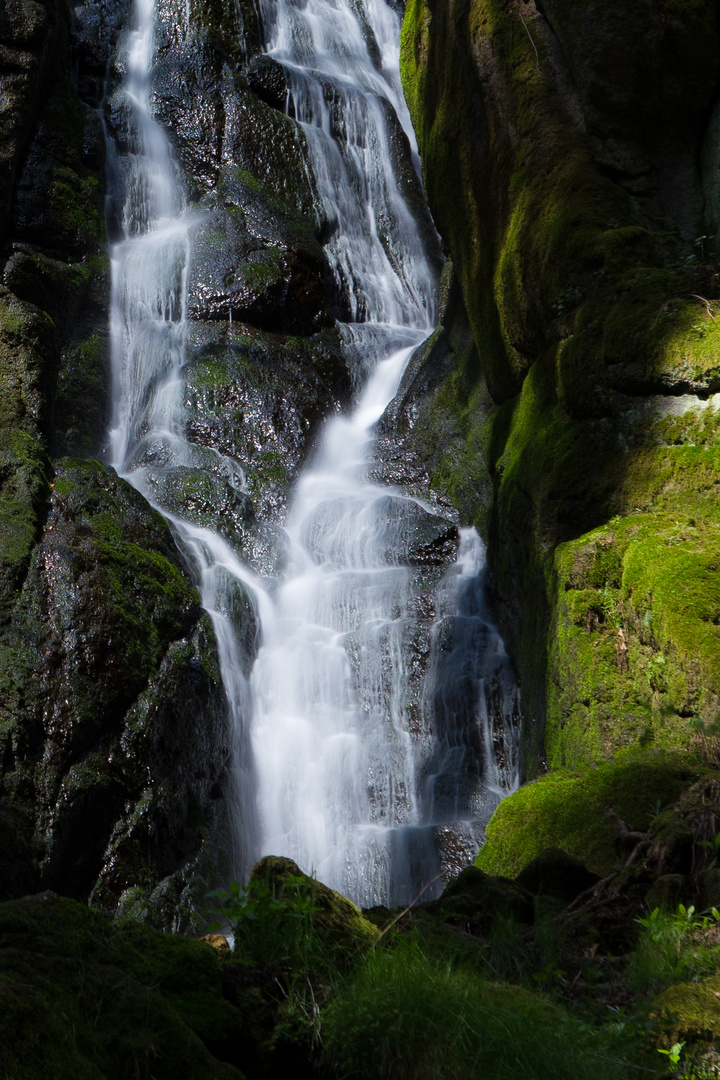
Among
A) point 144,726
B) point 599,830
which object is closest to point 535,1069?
point 599,830

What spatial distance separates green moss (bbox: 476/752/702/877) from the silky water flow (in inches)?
104

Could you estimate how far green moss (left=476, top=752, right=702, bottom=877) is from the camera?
4312mm

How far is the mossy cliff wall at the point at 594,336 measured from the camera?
5.49 m

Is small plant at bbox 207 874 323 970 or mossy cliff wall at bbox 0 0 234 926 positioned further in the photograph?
mossy cliff wall at bbox 0 0 234 926

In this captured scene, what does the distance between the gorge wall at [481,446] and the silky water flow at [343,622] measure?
1.24ft

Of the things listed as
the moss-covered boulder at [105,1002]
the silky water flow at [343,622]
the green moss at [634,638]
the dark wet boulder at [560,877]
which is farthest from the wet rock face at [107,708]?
the moss-covered boulder at [105,1002]

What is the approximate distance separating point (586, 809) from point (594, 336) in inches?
159

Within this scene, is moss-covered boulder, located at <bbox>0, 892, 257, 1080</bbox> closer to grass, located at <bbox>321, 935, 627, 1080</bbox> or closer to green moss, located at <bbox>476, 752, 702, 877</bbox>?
grass, located at <bbox>321, 935, 627, 1080</bbox>

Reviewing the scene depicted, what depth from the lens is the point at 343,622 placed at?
32.2 feet

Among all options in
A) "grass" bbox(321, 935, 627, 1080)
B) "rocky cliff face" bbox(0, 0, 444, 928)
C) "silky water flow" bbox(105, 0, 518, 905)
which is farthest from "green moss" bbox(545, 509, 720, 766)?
"rocky cliff face" bbox(0, 0, 444, 928)

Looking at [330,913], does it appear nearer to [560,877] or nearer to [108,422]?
[560,877]

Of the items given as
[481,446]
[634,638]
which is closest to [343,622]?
[481,446]

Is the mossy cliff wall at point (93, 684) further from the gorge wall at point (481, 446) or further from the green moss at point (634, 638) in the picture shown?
the green moss at point (634, 638)

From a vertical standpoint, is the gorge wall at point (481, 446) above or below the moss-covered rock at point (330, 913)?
above
